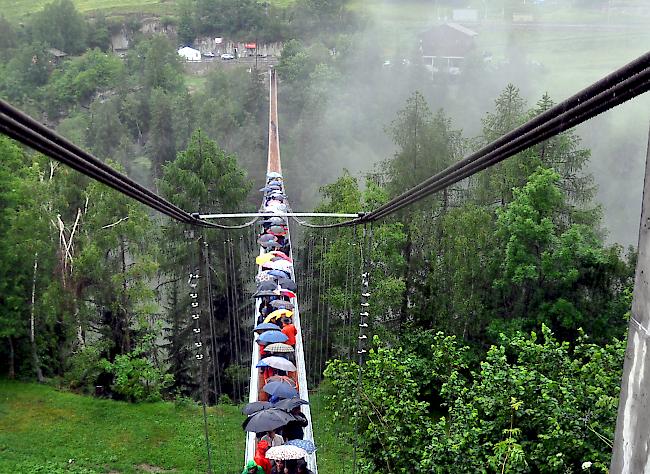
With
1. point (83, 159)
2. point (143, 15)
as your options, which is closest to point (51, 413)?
point (83, 159)

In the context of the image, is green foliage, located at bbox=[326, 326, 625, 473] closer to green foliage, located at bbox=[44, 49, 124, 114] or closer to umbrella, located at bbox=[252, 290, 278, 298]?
umbrella, located at bbox=[252, 290, 278, 298]

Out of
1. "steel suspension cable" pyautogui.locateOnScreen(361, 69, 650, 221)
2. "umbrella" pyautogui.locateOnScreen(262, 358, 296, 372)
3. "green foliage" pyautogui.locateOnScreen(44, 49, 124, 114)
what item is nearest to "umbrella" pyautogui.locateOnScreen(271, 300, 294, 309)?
"umbrella" pyautogui.locateOnScreen(262, 358, 296, 372)

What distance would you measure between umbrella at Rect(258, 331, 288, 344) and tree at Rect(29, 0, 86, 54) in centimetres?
4097

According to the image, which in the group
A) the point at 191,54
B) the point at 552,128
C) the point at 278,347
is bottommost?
the point at 278,347

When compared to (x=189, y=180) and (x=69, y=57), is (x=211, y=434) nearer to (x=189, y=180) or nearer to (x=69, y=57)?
(x=189, y=180)

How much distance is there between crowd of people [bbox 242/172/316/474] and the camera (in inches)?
208

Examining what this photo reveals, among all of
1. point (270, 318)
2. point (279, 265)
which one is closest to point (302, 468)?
point (270, 318)

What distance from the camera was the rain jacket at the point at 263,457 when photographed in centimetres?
523

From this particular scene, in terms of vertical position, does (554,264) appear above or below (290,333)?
above

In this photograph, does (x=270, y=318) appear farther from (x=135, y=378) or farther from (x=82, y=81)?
(x=82, y=81)

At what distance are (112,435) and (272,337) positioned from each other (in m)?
7.13

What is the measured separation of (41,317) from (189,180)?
16.8ft

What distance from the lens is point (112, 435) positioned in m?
13.2

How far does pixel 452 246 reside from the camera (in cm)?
1516
